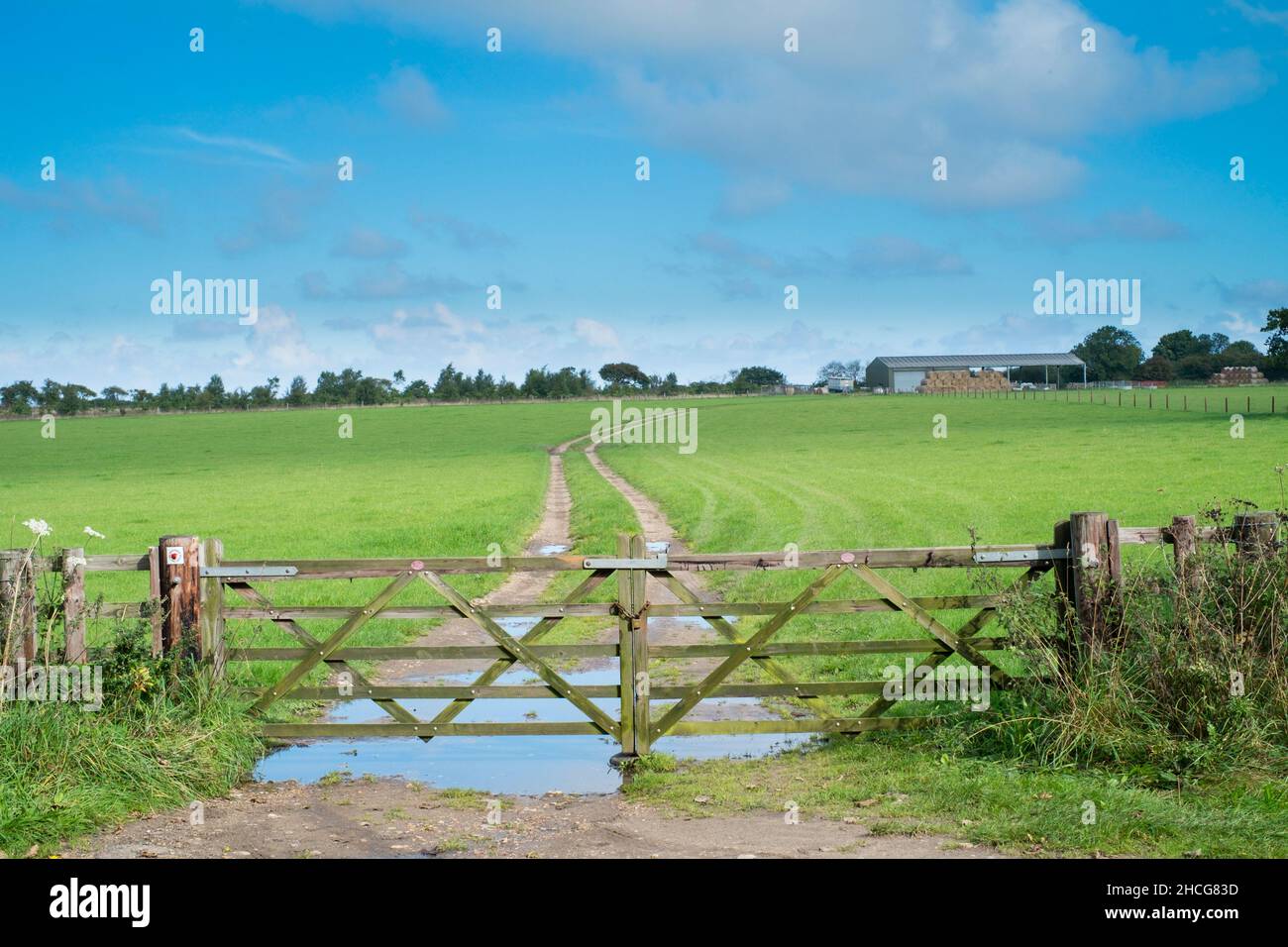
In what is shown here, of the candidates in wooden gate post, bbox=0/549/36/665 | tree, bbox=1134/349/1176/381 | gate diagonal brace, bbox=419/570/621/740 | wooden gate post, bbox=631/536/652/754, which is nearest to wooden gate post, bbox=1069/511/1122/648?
wooden gate post, bbox=631/536/652/754

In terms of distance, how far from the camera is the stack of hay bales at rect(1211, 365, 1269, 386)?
144 meters

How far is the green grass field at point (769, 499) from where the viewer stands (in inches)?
334

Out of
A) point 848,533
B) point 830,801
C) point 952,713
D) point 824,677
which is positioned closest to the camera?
point 830,801

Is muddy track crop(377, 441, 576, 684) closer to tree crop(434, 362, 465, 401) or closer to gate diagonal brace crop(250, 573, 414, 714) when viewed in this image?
gate diagonal brace crop(250, 573, 414, 714)

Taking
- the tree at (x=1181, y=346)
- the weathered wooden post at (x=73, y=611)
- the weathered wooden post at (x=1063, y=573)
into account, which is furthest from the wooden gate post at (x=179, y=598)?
the tree at (x=1181, y=346)

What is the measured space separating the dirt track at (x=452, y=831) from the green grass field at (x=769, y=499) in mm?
409

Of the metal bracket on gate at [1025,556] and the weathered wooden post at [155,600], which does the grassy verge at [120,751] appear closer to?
the weathered wooden post at [155,600]

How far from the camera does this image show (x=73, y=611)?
9.91 m

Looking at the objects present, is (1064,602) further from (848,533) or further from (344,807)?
(848,533)

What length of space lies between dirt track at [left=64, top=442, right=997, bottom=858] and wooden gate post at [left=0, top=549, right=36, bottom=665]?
221 centimetres

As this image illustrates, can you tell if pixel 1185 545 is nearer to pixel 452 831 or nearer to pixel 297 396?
pixel 452 831
